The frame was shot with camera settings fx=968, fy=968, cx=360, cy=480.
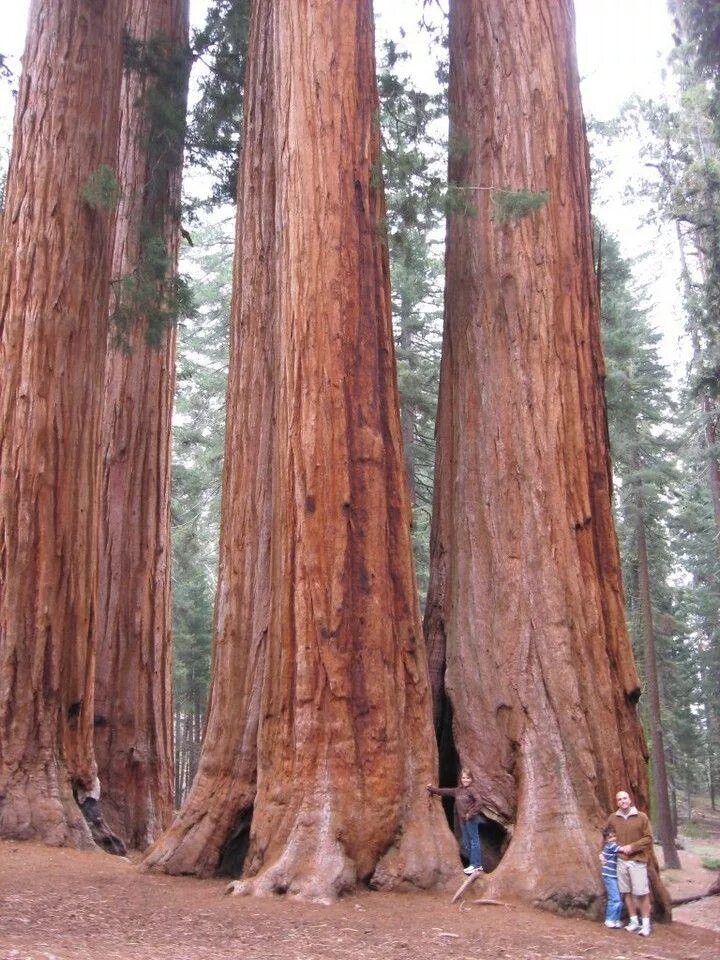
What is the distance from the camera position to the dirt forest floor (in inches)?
180

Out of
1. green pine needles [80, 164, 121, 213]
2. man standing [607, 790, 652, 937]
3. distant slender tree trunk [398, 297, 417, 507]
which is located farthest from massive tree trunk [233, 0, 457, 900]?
distant slender tree trunk [398, 297, 417, 507]

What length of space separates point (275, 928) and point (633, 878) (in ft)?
7.50

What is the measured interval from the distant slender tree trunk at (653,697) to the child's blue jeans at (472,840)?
1526cm

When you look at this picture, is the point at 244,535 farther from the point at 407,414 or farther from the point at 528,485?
the point at 407,414

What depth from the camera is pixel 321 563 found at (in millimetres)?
6539

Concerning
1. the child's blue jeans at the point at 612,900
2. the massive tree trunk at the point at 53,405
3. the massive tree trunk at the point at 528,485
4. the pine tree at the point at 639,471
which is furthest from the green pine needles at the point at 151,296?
the pine tree at the point at 639,471

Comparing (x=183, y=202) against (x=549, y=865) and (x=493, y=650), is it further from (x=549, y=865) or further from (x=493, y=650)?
(x=549, y=865)

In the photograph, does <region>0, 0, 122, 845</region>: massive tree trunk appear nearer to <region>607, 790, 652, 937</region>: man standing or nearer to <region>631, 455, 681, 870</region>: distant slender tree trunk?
<region>607, 790, 652, 937</region>: man standing

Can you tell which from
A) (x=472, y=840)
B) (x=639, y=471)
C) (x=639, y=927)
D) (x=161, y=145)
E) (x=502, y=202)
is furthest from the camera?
(x=639, y=471)

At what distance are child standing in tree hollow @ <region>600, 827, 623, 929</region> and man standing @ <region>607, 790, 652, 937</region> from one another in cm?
3

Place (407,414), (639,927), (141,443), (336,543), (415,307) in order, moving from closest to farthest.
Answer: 1. (639,927)
2. (336,543)
3. (141,443)
4. (407,414)
5. (415,307)

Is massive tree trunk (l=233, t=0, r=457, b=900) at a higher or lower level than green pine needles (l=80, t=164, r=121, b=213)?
lower

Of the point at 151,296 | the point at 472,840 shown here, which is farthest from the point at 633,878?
the point at 151,296

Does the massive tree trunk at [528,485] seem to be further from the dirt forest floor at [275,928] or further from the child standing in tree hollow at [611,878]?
the dirt forest floor at [275,928]
